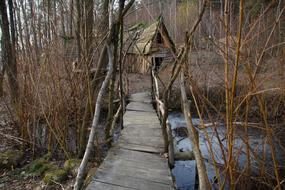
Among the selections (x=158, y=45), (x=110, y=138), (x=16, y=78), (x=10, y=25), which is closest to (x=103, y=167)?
(x=110, y=138)

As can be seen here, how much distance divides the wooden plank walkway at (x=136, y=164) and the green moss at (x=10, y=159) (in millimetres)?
1508

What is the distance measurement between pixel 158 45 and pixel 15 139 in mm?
7606

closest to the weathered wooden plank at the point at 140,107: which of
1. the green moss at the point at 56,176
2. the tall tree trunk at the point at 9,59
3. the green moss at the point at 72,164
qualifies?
the tall tree trunk at the point at 9,59

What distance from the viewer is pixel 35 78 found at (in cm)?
352

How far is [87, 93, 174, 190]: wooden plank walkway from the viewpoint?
229 cm

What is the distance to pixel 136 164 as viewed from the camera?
2.74 meters

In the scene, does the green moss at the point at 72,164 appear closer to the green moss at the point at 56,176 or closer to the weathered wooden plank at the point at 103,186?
the green moss at the point at 56,176

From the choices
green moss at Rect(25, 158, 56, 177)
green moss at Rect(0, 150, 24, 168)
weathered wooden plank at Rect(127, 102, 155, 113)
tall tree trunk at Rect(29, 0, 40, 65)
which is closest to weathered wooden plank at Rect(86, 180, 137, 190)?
green moss at Rect(25, 158, 56, 177)

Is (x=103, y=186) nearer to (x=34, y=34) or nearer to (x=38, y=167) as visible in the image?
(x=38, y=167)

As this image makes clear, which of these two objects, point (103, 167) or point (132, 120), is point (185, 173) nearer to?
point (132, 120)

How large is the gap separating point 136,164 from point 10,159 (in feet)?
6.50

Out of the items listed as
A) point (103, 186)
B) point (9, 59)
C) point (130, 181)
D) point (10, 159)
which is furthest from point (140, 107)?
point (103, 186)

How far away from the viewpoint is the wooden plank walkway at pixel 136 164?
2287 mm

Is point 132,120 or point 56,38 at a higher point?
point 56,38
